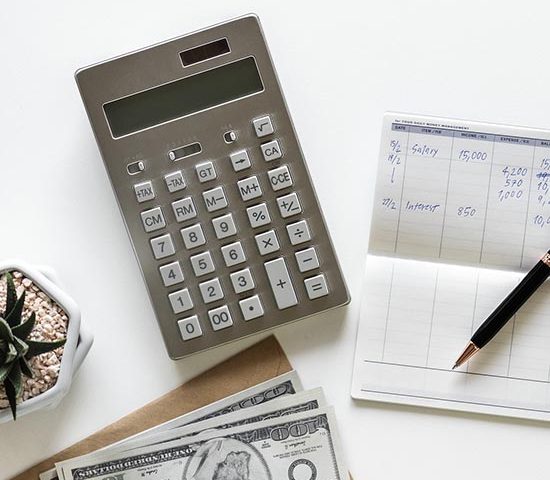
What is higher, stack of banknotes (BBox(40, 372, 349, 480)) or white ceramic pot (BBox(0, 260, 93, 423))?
white ceramic pot (BBox(0, 260, 93, 423))

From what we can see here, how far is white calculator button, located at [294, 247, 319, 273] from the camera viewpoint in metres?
0.63

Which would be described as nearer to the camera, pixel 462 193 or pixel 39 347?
pixel 39 347

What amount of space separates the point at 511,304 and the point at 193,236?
0.92 feet

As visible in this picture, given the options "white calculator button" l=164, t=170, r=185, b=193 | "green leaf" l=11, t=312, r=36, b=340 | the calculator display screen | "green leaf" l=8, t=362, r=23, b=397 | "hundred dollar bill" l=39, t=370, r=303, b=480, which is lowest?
"hundred dollar bill" l=39, t=370, r=303, b=480

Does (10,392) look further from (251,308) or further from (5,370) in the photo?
(251,308)

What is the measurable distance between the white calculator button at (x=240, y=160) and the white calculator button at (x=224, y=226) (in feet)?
0.14

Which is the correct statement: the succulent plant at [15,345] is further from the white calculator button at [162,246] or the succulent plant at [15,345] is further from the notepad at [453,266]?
the notepad at [453,266]

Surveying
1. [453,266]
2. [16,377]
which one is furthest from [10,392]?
[453,266]

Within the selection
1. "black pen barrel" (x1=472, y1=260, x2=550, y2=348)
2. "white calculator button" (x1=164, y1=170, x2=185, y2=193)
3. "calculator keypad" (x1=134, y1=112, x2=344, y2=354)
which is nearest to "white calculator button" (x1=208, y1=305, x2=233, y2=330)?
"calculator keypad" (x1=134, y1=112, x2=344, y2=354)

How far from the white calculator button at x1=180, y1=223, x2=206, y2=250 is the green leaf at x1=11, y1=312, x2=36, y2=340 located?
0.49 ft

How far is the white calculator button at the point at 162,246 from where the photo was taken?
25.0 inches

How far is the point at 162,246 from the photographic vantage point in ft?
2.08

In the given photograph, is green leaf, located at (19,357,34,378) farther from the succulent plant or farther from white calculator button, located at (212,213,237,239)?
white calculator button, located at (212,213,237,239)

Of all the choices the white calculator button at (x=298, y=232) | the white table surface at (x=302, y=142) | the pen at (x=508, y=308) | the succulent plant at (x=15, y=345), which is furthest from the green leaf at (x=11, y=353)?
the pen at (x=508, y=308)
